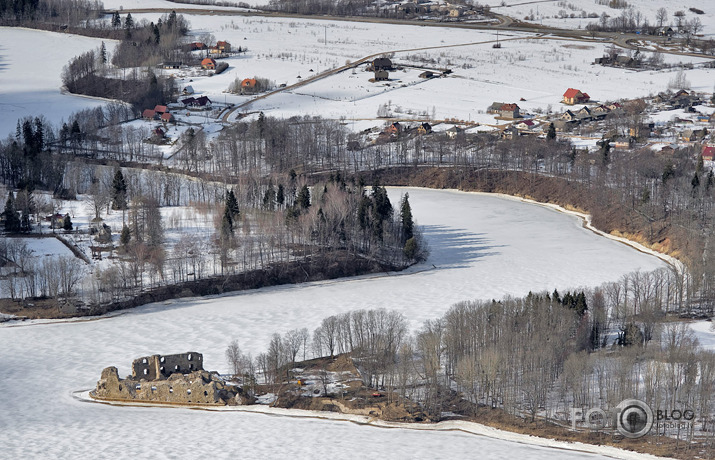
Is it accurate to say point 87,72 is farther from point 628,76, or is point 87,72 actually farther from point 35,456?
point 35,456

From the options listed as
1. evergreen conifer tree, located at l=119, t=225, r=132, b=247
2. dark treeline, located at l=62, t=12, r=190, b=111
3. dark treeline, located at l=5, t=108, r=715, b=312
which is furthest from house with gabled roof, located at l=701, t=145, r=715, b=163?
dark treeline, located at l=62, t=12, r=190, b=111

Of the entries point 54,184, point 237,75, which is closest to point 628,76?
point 237,75

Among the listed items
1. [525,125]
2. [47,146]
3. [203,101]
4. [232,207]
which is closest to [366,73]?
[203,101]

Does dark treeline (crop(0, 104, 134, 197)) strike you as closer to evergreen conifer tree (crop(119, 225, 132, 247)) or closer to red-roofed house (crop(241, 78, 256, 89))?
evergreen conifer tree (crop(119, 225, 132, 247))

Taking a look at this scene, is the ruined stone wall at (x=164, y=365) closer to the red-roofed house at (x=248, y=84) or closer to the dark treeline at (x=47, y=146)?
the dark treeline at (x=47, y=146)

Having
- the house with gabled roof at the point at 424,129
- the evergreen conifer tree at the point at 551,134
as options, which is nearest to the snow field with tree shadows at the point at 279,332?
the evergreen conifer tree at the point at 551,134
